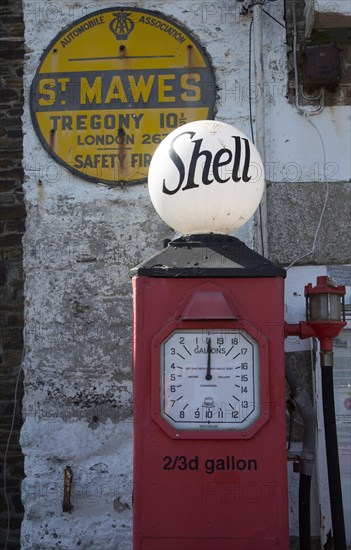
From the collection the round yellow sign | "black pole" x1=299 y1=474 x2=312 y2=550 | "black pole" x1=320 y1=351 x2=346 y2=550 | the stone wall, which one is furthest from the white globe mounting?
the stone wall

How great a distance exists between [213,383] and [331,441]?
0.74m

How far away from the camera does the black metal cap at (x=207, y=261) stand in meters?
2.88

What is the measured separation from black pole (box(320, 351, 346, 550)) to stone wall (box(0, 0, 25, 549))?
1.91 metres

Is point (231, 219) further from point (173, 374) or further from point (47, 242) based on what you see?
point (47, 242)

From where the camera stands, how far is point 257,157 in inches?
119

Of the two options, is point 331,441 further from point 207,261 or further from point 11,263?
point 11,263

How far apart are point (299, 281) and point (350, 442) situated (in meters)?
0.96

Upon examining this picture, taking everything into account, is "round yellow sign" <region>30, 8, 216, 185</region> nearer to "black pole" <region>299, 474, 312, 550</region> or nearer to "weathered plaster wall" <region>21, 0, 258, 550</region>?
"weathered plaster wall" <region>21, 0, 258, 550</region>

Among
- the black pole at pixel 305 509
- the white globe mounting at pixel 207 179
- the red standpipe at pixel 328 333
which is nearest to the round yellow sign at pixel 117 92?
the white globe mounting at pixel 207 179

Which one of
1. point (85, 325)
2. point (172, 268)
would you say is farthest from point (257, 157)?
point (85, 325)

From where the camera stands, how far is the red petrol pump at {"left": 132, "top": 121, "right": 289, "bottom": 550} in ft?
9.21

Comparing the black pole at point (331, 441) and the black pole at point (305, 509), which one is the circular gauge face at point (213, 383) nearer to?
the black pole at point (331, 441)

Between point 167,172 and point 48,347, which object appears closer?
point 167,172

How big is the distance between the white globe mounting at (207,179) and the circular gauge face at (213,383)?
0.48 m
